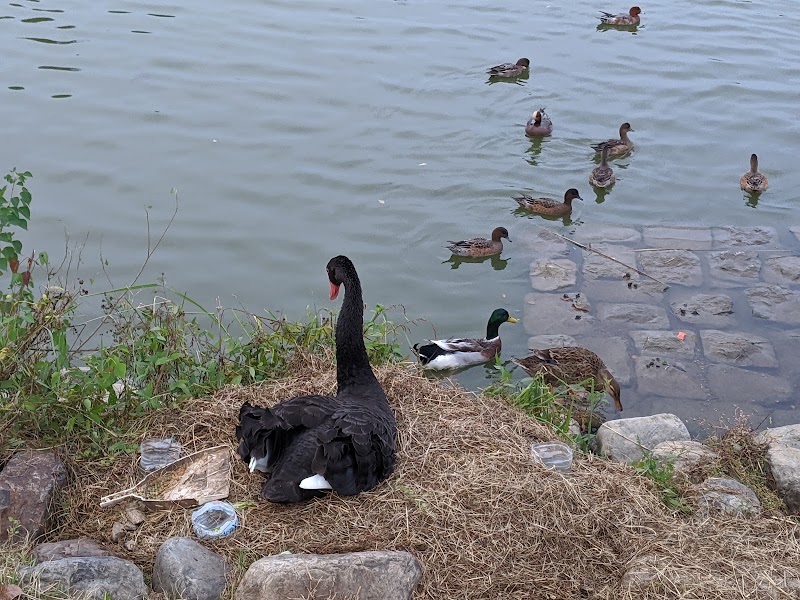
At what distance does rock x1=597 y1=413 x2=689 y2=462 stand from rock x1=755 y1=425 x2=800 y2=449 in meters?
0.50

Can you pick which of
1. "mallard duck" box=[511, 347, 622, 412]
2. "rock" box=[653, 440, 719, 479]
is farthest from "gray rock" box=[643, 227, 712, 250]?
"rock" box=[653, 440, 719, 479]

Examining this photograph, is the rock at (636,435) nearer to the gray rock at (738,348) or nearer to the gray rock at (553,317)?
the gray rock at (738,348)

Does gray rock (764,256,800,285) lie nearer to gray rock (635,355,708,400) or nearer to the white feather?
gray rock (635,355,708,400)

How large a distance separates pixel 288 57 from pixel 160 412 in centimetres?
945

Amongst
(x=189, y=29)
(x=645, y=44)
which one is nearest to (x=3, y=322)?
(x=189, y=29)

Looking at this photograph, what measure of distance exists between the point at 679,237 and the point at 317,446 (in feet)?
21.8

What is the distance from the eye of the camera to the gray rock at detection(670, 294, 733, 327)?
28.3 ft

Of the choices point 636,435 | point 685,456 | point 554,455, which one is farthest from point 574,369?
point 554,455

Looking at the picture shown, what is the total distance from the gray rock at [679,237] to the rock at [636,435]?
3669 millimetres

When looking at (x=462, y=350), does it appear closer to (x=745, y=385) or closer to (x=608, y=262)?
(x=745, y=385)

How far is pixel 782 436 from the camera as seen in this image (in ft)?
20.9

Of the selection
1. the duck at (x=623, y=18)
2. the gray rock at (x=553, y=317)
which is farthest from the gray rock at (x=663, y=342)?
the duck at (x=623, y=18)

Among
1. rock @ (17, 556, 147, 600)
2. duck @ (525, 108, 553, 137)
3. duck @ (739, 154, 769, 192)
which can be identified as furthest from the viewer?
duck @ (525, 108, 553, 137)

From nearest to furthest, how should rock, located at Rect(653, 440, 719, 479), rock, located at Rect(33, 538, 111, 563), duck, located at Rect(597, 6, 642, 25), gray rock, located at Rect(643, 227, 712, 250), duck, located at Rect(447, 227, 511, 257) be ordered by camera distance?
rock, located at Rect(33, 538, 111, 563) < rock, located at Rect(653, 440, 719, 479) < duck, located at Rect(447, 227, 511, 257) < gray rock, located at Rect(643, 227, 712, 250) < duck, located at Rect(597, 6, 642, 25)
